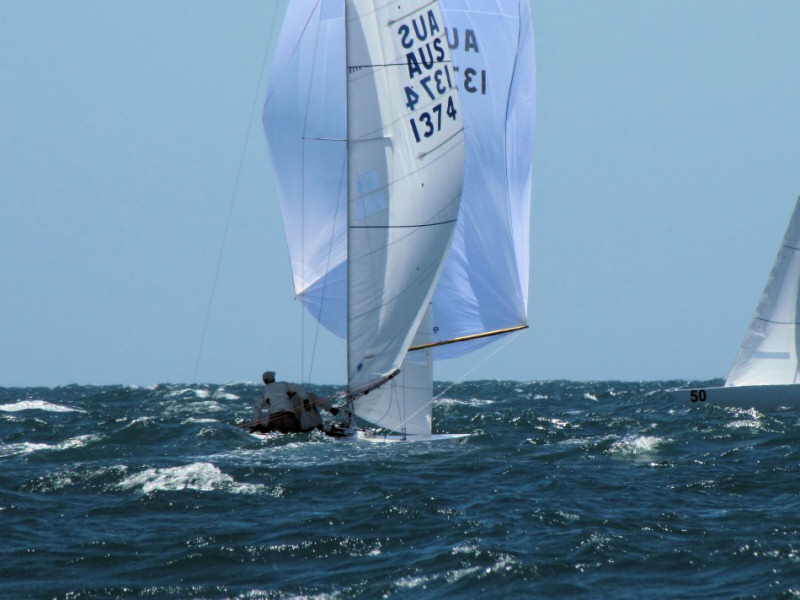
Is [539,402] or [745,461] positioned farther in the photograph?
[539,402]

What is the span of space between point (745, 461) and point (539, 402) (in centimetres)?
2056

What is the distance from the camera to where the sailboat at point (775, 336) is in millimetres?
30672

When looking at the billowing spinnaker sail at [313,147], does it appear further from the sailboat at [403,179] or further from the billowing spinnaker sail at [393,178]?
the billowing spinnaker sail at [393,178]

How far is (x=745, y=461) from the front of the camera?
747 inches

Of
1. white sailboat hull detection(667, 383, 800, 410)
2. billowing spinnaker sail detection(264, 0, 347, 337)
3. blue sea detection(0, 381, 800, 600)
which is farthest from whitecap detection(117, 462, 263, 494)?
white sailboat hull detection(667, 383, 800, 410)

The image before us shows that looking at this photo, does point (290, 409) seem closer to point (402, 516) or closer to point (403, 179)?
point (403, 179)

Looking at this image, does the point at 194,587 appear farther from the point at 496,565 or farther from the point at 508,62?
the point at 508,62

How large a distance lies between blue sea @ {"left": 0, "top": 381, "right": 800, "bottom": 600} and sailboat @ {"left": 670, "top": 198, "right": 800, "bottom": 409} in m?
8.19

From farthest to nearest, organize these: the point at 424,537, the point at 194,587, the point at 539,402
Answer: the point at 539,402 → the point at 424,537 → the point at 194,587

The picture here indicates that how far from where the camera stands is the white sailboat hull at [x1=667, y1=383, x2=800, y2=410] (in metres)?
29.8

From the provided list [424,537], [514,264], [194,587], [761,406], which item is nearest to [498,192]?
[514,264]

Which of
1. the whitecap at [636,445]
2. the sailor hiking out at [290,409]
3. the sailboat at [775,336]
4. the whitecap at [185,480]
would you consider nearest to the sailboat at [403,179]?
the sailor hiking out at [290,409]

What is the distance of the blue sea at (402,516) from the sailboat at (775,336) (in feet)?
26.9

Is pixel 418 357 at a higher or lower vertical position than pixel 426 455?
higher
